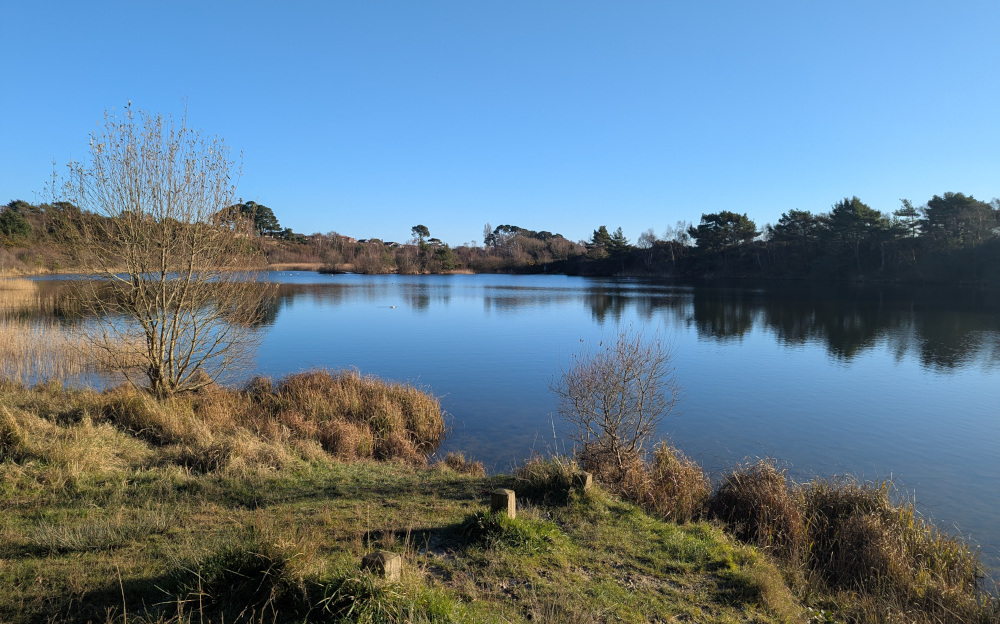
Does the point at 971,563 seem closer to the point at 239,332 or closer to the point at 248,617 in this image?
the point at 248,617

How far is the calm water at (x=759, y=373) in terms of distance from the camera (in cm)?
1140

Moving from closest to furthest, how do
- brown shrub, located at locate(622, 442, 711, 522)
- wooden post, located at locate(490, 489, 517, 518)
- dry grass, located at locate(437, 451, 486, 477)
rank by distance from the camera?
wooden post, located at locate(490, 489, 517, 518), brown shrub, located at locate(622, 442, 711, 522), dry grass, located at locate(437, 451, 486, 477)

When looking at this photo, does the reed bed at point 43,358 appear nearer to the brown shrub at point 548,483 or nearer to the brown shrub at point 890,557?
the brown shrub at point 548,483

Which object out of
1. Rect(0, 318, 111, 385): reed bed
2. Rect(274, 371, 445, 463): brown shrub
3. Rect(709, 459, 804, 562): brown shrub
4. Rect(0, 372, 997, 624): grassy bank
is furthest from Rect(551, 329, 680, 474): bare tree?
Rect(0, 318, 111, 385): reed bed

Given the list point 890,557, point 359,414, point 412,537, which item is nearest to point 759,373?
point 890,557

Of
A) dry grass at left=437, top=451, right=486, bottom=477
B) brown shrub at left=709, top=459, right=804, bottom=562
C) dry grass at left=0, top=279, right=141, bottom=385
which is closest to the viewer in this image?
brown shrub at left=709, top=459, right=804, bottom=562

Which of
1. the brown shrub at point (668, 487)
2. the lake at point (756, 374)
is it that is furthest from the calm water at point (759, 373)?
the brown shrub at point (668, 487)

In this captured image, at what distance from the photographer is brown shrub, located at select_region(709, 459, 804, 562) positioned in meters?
6.94

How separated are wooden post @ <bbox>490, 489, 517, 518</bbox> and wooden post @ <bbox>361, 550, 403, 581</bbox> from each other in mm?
1730

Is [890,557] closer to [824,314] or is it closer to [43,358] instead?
[43,358]

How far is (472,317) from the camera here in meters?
36.4

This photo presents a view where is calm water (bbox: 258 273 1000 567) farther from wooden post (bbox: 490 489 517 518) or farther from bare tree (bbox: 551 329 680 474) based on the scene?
wooden post (bbox: 490 489 517 518)

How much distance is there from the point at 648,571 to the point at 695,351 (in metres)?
20.2

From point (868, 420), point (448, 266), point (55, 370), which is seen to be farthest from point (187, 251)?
point (448, 266)
